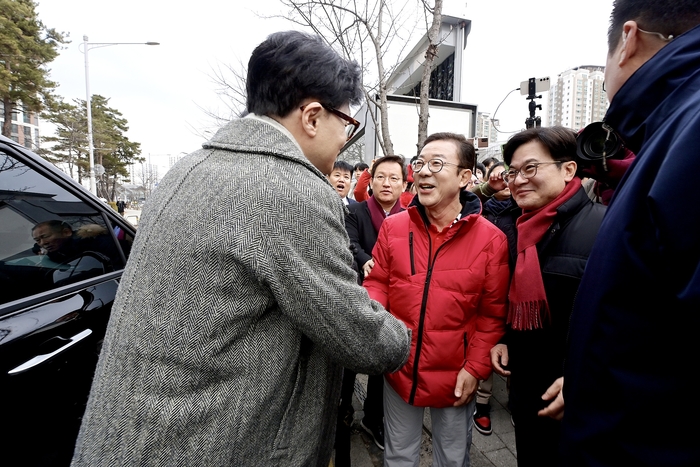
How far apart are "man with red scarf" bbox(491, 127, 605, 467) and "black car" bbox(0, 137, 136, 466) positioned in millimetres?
1801

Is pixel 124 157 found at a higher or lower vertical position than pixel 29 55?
lower

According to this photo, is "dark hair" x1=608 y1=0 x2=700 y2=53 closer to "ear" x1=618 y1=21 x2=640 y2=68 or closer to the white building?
"ear" x1=618 y1=21 x2=640 y2=68

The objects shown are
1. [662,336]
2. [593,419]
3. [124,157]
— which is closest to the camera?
[662,336]

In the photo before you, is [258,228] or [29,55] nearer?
[258,228]

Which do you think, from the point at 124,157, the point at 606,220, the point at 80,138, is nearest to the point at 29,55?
the point at 80,138

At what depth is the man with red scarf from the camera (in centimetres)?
160

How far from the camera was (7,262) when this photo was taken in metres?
1.36

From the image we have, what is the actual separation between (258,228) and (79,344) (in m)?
1.16

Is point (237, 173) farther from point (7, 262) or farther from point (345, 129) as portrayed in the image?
point (7, 262)

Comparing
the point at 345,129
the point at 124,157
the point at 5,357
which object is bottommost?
the point at 5,357

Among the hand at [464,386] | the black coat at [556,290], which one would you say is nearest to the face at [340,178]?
the black coat at [556,290]

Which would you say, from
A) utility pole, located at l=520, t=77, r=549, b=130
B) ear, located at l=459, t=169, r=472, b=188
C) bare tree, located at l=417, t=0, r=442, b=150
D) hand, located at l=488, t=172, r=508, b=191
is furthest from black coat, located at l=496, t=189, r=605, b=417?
utility pole, located at l=520, t=77, r=549, b=130

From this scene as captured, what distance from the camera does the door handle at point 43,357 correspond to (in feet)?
3.77

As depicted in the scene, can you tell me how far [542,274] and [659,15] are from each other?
42.9 inches
